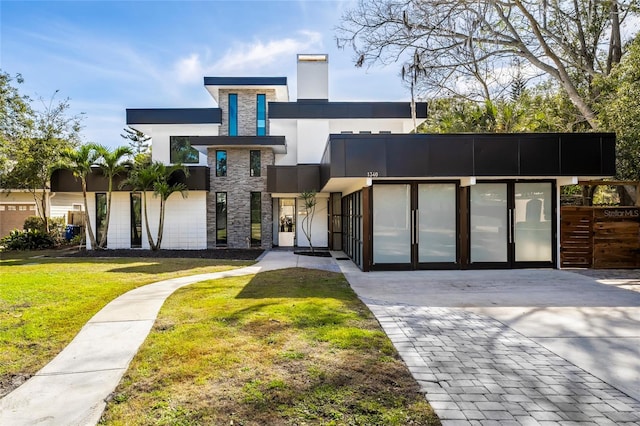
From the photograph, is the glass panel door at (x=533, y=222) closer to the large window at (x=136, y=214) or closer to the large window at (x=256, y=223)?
the large window at (x=256, y=223)

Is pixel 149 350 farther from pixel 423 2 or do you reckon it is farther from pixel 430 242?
pixel 423 2

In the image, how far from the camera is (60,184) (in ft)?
56.3

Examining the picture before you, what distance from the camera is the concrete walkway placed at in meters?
3.34

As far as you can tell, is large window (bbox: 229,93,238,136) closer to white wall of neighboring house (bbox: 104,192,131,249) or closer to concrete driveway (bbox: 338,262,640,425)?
white wall of neighboring house (bbox: 104,192,131,249)

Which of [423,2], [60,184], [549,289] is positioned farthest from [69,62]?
[549,289]

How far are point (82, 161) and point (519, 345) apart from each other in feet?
56.9

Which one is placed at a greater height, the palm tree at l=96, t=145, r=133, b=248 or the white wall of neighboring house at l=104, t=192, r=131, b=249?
the palm tree at l=96, t=145, r=133, b=248

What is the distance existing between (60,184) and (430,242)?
55.2ft

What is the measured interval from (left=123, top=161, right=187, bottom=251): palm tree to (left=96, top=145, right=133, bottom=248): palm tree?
25.2 inches

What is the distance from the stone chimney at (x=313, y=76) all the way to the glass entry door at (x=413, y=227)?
37.9 feet

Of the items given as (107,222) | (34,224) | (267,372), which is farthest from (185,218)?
(267,372)

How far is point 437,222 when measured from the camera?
11.1m

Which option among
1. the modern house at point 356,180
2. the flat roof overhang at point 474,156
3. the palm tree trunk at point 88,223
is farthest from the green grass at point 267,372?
the palm tree trunk at point 88,223

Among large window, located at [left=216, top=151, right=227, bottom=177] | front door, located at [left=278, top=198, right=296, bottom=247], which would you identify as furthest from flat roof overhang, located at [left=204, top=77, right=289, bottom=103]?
front door, located at [left=278, top=198, right=296, bottom=247]
